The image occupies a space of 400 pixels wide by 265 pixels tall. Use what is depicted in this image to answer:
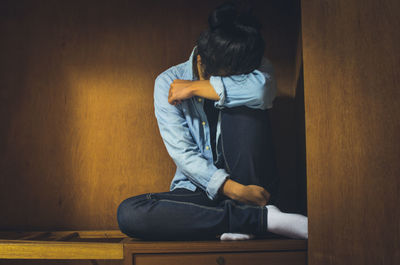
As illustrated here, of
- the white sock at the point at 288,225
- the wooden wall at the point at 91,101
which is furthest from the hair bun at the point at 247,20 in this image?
the white sock at the point at 288,225

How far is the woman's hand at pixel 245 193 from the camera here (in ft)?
2.93

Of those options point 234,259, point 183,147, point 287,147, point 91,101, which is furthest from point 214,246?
point 91,101

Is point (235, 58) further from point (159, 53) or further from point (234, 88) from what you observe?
point (159, 53)

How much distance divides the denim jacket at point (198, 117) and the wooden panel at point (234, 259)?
0.56 ft

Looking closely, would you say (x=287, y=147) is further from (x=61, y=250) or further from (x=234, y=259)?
(x=61, y=250)

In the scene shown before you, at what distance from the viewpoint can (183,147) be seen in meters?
0.99

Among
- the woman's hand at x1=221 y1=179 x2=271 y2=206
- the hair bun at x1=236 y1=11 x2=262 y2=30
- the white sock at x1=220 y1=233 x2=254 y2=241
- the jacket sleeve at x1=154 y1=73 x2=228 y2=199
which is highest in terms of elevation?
the hair bun at x1=236 y1=11 x2=262 y2=30

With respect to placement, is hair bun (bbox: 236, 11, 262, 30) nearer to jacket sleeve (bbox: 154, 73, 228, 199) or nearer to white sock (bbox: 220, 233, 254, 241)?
jacket sleeve (bbox: 154, 73, 228, 199)

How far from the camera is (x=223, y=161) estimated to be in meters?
1.04

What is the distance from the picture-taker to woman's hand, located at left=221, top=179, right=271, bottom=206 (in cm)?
89

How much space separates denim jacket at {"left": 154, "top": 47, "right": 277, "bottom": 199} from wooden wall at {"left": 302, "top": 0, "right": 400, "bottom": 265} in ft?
0.62

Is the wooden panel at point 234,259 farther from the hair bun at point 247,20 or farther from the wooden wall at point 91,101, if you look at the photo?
the hair bun at point 247,20

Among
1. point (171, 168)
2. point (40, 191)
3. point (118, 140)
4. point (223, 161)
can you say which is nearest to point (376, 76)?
point (223, 161)

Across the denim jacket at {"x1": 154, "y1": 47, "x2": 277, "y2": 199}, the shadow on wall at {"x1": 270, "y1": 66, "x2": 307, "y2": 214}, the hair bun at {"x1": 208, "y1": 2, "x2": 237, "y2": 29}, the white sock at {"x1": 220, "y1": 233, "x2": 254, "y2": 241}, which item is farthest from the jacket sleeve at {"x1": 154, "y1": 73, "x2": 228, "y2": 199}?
the shadow on wall at {"x1": 270, "y1": 66, "x2": 307, "y2": 214}
